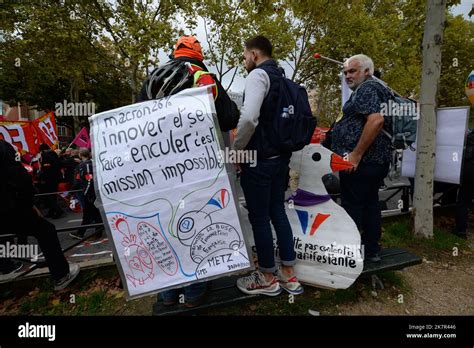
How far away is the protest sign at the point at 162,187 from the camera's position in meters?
2.19

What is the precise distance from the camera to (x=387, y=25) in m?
17.3

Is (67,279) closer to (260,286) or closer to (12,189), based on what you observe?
(12,189)

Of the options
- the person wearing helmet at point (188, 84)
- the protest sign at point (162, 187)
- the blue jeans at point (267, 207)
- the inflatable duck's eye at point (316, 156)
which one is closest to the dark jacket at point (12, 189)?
the protest sign at point (162, 187)

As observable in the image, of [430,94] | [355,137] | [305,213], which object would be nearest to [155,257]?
[305,213]

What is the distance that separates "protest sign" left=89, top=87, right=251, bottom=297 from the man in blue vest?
21 cm

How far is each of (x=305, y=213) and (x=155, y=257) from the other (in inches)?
54.6

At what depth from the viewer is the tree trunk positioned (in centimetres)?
389

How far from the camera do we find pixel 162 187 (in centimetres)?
220

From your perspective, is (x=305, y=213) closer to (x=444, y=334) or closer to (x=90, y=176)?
(x=444, y=334)

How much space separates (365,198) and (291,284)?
107 cm

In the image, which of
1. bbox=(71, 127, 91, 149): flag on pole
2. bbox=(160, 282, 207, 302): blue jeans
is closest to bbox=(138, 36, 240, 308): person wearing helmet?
bbox=(160, 282, 207, 302): blue jeans

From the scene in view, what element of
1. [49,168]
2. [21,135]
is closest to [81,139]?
[21,135]

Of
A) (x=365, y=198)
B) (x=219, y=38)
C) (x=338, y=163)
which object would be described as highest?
(x=219, y=38)

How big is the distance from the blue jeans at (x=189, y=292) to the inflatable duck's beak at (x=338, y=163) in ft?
4.99
